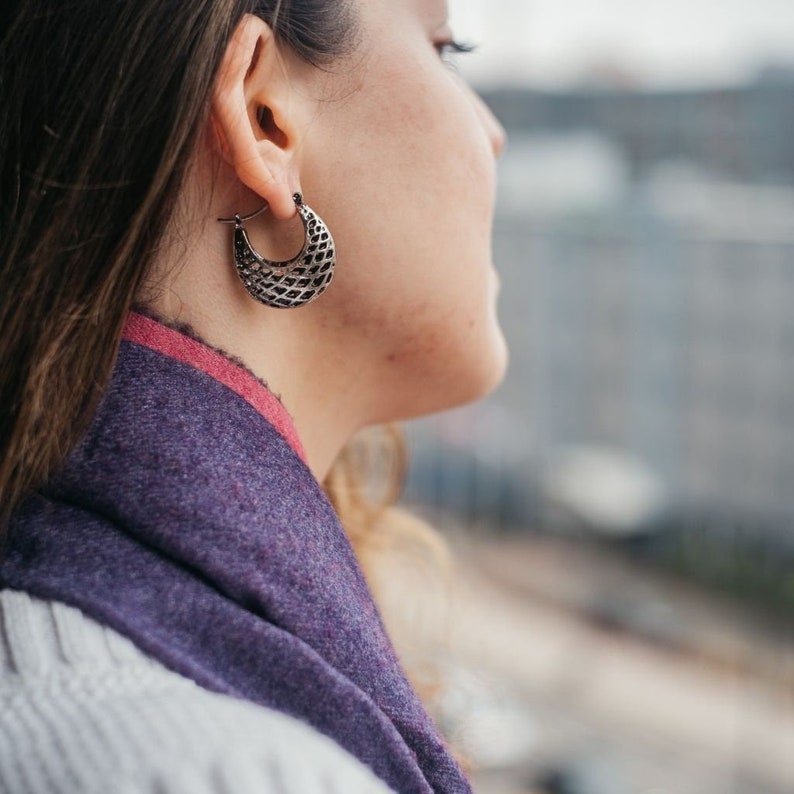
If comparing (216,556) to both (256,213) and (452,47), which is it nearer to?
(256,213)

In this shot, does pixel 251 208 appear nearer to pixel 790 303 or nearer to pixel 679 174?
pixel 790 303

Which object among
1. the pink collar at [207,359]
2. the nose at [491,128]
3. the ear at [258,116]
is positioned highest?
the nose at [491,128]

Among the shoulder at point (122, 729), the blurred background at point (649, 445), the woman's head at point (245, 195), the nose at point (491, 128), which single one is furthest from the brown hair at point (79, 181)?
the blurred background at point (649, 445)

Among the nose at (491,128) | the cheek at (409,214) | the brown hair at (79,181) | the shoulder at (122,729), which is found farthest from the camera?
the nose at (491,128)

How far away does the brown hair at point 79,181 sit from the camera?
0.54 meters

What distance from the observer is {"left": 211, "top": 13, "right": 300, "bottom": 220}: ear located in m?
0.58

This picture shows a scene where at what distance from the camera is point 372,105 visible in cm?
66

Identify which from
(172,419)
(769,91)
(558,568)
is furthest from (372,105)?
(769,91)

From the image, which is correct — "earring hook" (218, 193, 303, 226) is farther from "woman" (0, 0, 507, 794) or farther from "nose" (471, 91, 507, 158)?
"nose" (471, 91, 507, 158)

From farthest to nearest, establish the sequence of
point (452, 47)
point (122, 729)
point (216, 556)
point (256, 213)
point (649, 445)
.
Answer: point (649, 445) < point (452, 47) < point (256, 213) < point (216, 556) < point (122, 729)

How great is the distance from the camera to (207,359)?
1.96 feet

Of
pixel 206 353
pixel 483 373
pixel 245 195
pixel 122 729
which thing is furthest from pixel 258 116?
pixel 122 729

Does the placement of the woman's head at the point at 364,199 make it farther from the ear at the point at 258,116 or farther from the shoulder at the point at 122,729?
the shoulder at the point at 122,729

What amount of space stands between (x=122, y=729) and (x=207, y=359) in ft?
0.80
